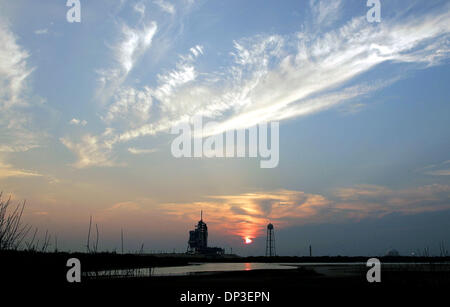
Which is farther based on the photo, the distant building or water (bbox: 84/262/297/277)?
the distant building

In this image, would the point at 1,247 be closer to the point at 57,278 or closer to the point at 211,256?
the point at 57,278

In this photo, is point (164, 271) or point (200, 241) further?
point (200, 241)

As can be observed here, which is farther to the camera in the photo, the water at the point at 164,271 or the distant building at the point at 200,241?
the distant building at the point at 200,241

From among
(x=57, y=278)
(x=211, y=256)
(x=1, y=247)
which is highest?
(x=1, y=247)
